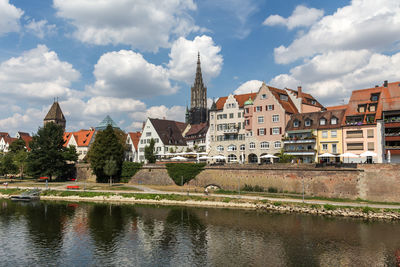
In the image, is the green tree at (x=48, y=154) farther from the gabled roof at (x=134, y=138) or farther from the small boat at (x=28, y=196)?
the gabled roof at (x=134, y=138)

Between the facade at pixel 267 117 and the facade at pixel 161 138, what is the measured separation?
2755 centimetres

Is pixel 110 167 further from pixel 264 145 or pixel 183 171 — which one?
pixel 264 145

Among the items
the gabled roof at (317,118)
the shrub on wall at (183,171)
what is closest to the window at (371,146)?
the gabled roof at (317,118)

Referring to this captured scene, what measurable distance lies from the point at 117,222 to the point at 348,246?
28.0 metres

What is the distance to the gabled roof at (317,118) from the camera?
209 feet

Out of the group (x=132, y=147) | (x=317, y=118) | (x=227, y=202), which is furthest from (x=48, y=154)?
(x=317, y=118)

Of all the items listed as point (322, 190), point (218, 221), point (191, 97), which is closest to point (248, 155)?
point (322, 190)

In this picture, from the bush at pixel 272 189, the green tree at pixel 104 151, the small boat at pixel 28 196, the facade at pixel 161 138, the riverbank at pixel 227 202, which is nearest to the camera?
the riverbank at pixel 227 202

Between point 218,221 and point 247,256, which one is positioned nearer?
point 247,256

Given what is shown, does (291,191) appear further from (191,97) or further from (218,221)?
(191,97)

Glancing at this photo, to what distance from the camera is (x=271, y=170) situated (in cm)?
5978

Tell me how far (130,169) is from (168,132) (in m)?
24.0

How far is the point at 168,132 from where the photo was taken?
99.7m

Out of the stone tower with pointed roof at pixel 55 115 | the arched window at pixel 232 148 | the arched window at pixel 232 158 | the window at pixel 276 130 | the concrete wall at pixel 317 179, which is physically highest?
the stone tower with pointed roof at pixel 55 115
